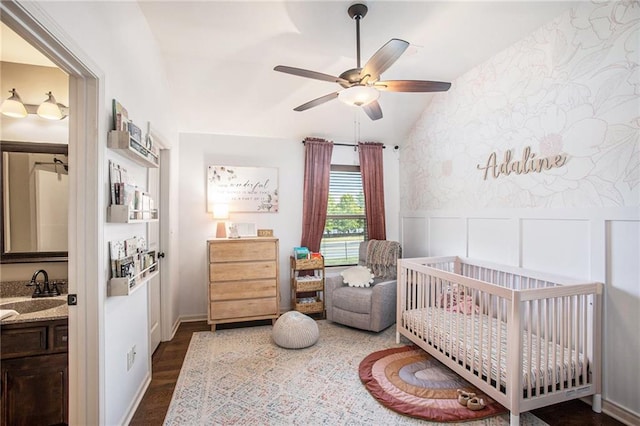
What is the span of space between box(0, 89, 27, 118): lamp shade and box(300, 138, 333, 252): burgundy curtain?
8.84ft

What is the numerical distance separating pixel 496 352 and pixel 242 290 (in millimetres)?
2451

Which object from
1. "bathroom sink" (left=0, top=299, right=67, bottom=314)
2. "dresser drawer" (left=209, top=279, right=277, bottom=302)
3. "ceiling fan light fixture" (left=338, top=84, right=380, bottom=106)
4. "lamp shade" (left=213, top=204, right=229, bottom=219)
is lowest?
"dresser drawer" (left=209, top=279, right=277, bottom=302)

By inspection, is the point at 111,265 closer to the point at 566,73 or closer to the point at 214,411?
the point at 214,411

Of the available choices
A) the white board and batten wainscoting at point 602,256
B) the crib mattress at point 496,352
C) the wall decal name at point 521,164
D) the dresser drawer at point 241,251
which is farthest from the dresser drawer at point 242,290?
the wall decal name at point 521,164

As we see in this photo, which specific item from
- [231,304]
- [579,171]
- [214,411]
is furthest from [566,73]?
[231,304]

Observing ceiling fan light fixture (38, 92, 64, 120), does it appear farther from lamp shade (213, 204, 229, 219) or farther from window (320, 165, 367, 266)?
window (320, 165, 367, 266)

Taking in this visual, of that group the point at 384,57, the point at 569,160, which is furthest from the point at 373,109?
the point at 569,160

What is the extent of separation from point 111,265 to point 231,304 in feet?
5.95

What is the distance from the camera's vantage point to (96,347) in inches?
58.0

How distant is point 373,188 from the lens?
4.19 metres

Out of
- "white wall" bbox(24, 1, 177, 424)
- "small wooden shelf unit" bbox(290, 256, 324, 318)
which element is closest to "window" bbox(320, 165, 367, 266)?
"small wooden shelf unit" bbox(290, 256, 324, 318)

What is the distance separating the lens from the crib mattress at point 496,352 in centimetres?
179

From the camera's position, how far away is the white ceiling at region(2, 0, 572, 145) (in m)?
2.15

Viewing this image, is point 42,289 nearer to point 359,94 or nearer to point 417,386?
point 359,94
